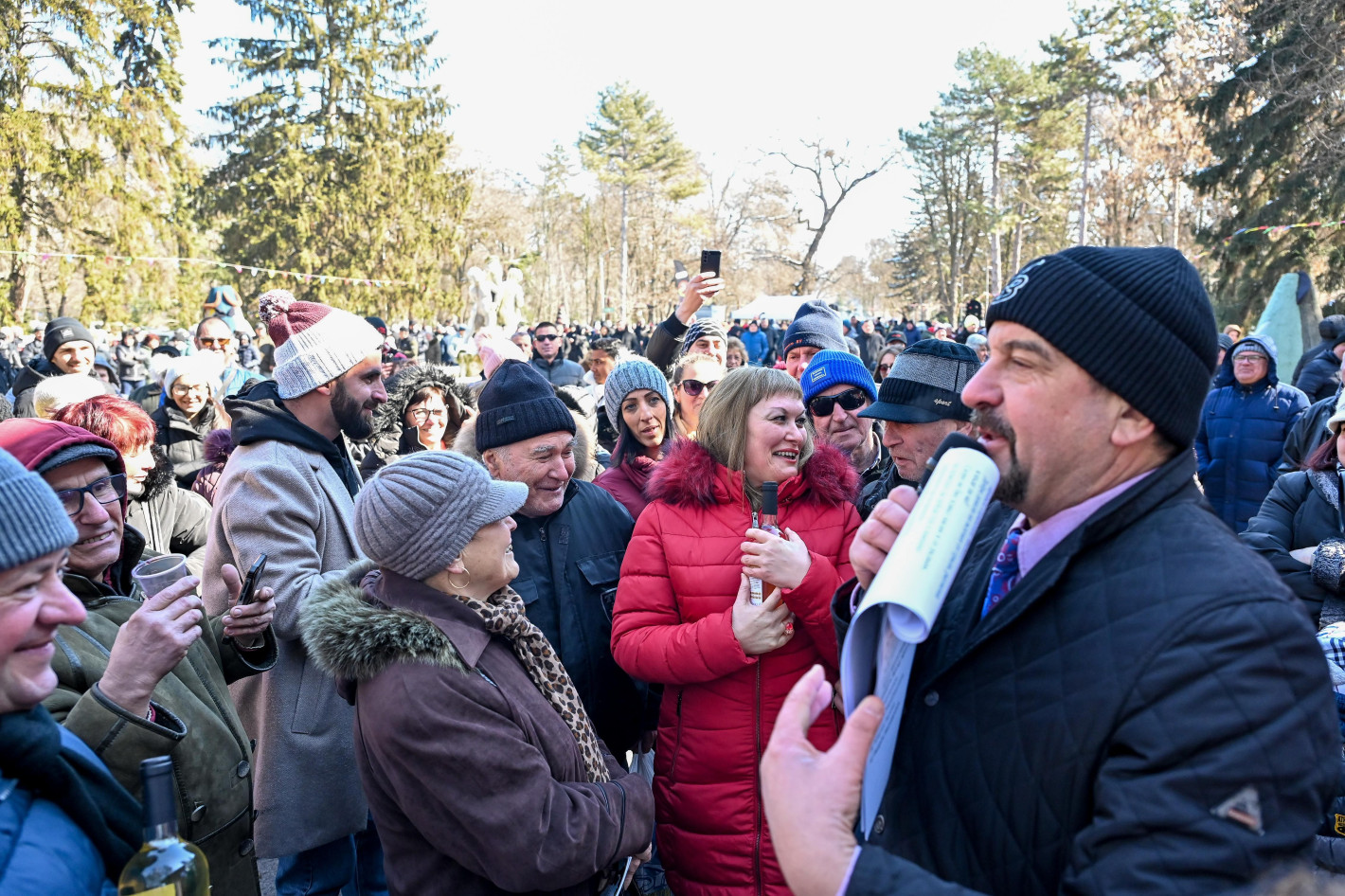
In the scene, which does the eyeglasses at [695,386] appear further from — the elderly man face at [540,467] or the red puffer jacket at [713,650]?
the red puffer jacket at [713,650]

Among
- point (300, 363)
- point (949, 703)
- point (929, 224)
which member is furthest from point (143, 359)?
point (929, 224)

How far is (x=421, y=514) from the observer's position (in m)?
2.26

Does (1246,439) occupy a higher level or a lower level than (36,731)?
lower

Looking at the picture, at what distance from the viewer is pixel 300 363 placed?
3406mm

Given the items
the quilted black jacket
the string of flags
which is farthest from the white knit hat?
the string of flags

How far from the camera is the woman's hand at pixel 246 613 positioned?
267 cm

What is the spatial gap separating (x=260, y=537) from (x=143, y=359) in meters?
17.3

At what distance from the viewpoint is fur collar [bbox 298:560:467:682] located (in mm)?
2092

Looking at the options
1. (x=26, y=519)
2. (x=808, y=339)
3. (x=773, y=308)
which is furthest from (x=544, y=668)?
(x=773, y=308)

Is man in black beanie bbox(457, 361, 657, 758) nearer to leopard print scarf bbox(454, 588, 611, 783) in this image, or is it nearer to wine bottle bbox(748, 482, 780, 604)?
leopard print scarf bbox(454, 588, 611, 783)

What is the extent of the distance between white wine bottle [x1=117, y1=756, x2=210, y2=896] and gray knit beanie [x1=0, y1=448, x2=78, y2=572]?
376 millimetres

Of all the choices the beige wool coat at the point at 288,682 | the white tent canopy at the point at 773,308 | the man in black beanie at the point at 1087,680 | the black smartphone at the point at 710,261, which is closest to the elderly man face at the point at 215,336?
the black smartphone at the point at 710,261

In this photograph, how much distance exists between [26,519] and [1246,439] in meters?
7.70

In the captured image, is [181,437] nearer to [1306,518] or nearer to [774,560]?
[774,560]
